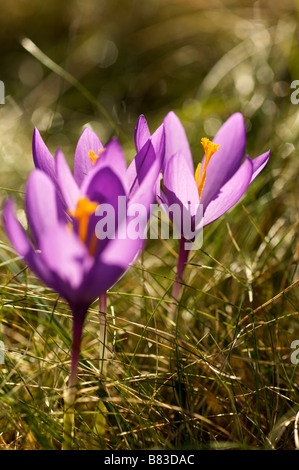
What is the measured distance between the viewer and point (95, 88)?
2119 mm

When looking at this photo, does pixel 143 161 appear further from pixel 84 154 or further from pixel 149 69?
pixel 149 69

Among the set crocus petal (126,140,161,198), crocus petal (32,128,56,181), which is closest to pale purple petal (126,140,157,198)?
crocus petal (126,140,161,198)

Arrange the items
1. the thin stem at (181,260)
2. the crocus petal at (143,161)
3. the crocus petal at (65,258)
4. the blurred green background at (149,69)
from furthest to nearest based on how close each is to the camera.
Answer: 1. the blurred green background at (149,69)
2. the thin stem at (181,260)
3. the crocus petal at (143,161)
4. the crocus petal at (65,258)

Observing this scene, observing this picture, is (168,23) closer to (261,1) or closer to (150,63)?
(150,63)

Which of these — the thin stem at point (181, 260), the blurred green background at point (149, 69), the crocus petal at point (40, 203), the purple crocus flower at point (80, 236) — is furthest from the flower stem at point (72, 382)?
the blurred green background at point (149, 69)

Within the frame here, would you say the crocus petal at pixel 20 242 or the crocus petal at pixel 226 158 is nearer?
the crocus petal at pixel 20 242

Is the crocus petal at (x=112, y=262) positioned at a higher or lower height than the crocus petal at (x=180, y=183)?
lower

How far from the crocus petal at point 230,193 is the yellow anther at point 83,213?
0.21 meters

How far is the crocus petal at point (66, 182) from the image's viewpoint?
0.56m

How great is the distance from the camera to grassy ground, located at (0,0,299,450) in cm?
72

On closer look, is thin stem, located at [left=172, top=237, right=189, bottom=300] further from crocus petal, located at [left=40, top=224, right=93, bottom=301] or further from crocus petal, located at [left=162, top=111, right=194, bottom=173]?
crocus petal, located at [left=40, top=224, right=93, bottom=301]

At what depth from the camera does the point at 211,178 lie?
0.73 metres

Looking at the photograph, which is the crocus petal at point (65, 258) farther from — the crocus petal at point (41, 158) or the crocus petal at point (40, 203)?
the crocus petal at point (41, 158)
